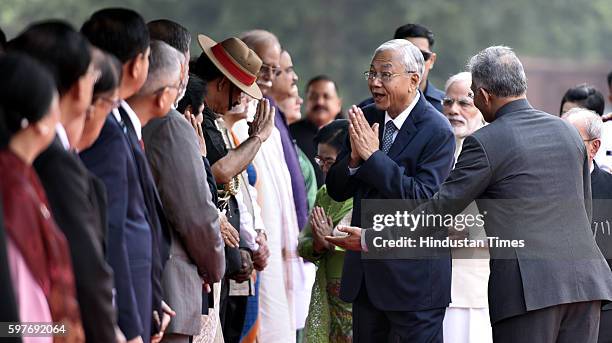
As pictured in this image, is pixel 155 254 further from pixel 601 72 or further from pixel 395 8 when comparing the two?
pixel 601 72

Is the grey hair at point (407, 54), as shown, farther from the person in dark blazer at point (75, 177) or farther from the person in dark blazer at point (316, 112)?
the person in dark blazer at point (316, 112)

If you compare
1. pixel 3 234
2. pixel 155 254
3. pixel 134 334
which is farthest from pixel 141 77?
pixel 3 234

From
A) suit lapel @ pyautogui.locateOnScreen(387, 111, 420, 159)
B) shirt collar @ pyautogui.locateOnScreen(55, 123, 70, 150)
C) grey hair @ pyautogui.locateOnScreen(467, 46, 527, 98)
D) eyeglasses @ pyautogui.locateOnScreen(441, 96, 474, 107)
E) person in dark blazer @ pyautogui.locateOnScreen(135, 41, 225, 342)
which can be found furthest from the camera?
eyeglasses @ pyautogui.locateOnScreen(441, 96, 474, 107)

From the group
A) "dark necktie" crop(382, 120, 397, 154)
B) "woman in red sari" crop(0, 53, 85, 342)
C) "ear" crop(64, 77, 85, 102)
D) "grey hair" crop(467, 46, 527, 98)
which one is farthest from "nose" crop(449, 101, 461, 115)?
"woman in red sari" crop(0, 53, 85, 342)

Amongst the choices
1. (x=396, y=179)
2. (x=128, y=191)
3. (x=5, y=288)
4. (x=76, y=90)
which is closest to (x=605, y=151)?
(x=396, y=179)

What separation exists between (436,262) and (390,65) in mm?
957

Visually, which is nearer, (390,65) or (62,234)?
(62,234)

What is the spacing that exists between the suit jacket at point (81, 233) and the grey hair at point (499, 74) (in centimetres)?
234

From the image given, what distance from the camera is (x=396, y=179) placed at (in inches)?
227

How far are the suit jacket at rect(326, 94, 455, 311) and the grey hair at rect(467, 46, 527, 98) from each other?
521mm

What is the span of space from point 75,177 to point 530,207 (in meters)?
2.38

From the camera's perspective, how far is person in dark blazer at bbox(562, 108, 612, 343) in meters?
6.44

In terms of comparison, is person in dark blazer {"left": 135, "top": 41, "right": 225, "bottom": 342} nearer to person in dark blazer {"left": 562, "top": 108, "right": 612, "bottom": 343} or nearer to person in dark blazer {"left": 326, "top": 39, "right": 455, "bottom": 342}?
A: person in dark blazer {"left": 326, "top": 39, "right": 455, "bottom": 342}

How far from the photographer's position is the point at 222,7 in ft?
82.3
